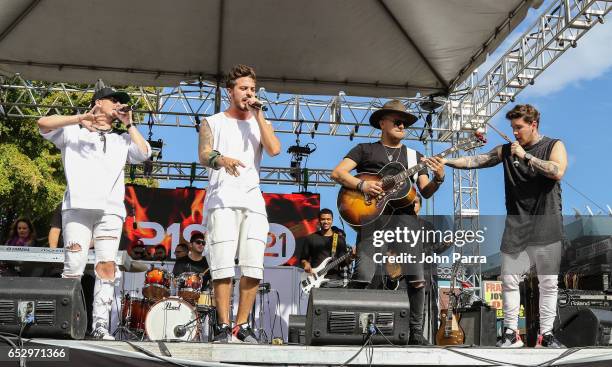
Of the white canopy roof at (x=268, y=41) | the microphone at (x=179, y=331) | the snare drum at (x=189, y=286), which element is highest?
the white canopy roof at (x=268, y=41)

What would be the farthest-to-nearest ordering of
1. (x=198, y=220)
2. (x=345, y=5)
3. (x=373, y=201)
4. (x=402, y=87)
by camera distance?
(x=198, y=220)
(x=402, y=87)
(x=345, y=5)
(x=373, y=201)

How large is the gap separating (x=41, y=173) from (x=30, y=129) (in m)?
1.33

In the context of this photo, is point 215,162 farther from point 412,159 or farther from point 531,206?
point 531,206

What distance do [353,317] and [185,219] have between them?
8.80 m

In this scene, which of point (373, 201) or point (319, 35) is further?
Result: point (319, 35)

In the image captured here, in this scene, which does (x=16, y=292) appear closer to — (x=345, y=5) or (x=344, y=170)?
(x=344, y=170)

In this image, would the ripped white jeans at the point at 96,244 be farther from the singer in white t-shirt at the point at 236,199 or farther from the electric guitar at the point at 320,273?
the electric guitar at the point at 320,273

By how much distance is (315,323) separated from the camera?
3914 mm

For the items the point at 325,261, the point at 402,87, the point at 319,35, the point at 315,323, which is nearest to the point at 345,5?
the point at 319,35

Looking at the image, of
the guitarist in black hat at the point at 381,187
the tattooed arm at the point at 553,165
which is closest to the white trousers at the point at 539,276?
the tattooed arm at the point at 553,165

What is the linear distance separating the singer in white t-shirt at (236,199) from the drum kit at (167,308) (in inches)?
89.6

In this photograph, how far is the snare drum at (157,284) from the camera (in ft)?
25.8

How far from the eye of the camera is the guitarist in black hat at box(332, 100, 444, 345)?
15.7ft

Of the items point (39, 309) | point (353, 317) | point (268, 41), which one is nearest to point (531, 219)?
point (353, 317)
